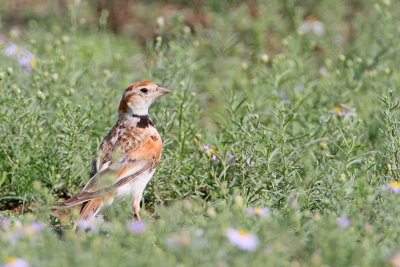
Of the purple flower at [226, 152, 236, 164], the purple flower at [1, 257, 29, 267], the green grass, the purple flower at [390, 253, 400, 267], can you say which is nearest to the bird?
the green grass

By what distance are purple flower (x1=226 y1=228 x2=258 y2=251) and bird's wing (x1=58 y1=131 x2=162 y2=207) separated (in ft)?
6.13

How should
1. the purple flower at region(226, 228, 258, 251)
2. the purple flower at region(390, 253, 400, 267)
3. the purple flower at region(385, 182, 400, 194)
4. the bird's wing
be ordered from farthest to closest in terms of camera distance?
1. the bird's wing
2. the purple flower at region(385, 182, 400, 194)
3. the purple flower at region(390, 253, 400, 267)
4. the purple flower at region(226, 228, 258, 251)

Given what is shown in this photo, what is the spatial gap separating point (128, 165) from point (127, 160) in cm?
6

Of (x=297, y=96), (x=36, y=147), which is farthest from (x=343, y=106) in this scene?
(x=36, y=147)

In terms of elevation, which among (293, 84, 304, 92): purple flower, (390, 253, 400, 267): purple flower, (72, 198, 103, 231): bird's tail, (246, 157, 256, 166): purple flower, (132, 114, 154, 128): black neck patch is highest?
(390, 253, 400, 267): purple flower

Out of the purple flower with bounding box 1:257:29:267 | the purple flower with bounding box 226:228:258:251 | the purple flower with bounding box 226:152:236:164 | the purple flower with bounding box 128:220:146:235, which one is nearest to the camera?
the purple flower with bounding box 1:257:29:267

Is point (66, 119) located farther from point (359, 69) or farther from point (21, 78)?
point (359, 69)

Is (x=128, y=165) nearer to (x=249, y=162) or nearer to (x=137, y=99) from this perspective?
(x=137, y=99)

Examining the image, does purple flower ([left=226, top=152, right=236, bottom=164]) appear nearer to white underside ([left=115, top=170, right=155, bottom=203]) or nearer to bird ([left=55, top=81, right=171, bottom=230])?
bird ([left=55, top=81, right=171, bottom=230])

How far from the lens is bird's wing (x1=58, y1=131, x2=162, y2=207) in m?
5.55

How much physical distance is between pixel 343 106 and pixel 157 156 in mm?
2417

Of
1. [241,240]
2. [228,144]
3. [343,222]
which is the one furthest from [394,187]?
[228,144]

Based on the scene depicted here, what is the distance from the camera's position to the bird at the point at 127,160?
5.69 m

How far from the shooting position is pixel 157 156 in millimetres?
6227
